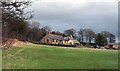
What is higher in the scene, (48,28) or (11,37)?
(48,28)

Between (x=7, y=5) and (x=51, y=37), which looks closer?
(x=7, y=5)

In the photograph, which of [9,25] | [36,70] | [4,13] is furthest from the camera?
[36,70]

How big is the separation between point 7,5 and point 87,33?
172 feet

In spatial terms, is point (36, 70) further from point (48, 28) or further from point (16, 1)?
point (48, 28)

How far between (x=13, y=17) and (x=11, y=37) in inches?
34.4

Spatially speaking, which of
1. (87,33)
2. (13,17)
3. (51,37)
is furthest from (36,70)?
(87,33)

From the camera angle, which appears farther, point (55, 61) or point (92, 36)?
point (92, 36)

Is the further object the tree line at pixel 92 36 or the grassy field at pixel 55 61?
the tree line at pixel 92 36

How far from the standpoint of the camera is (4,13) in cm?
513

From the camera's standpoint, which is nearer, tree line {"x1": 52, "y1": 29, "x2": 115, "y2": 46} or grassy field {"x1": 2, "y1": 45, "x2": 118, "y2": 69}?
grassy field {"x1": 2, "y1": 45, "x2": 118, "y2": 69}

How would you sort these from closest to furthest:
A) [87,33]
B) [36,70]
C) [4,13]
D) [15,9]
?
[4,13]
[15,9]
[36,70]
[87,33]

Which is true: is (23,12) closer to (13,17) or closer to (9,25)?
(13,17)

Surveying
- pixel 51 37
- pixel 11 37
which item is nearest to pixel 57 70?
pixel 11 37

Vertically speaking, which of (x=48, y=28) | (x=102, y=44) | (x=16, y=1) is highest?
(x=48, y=28)
